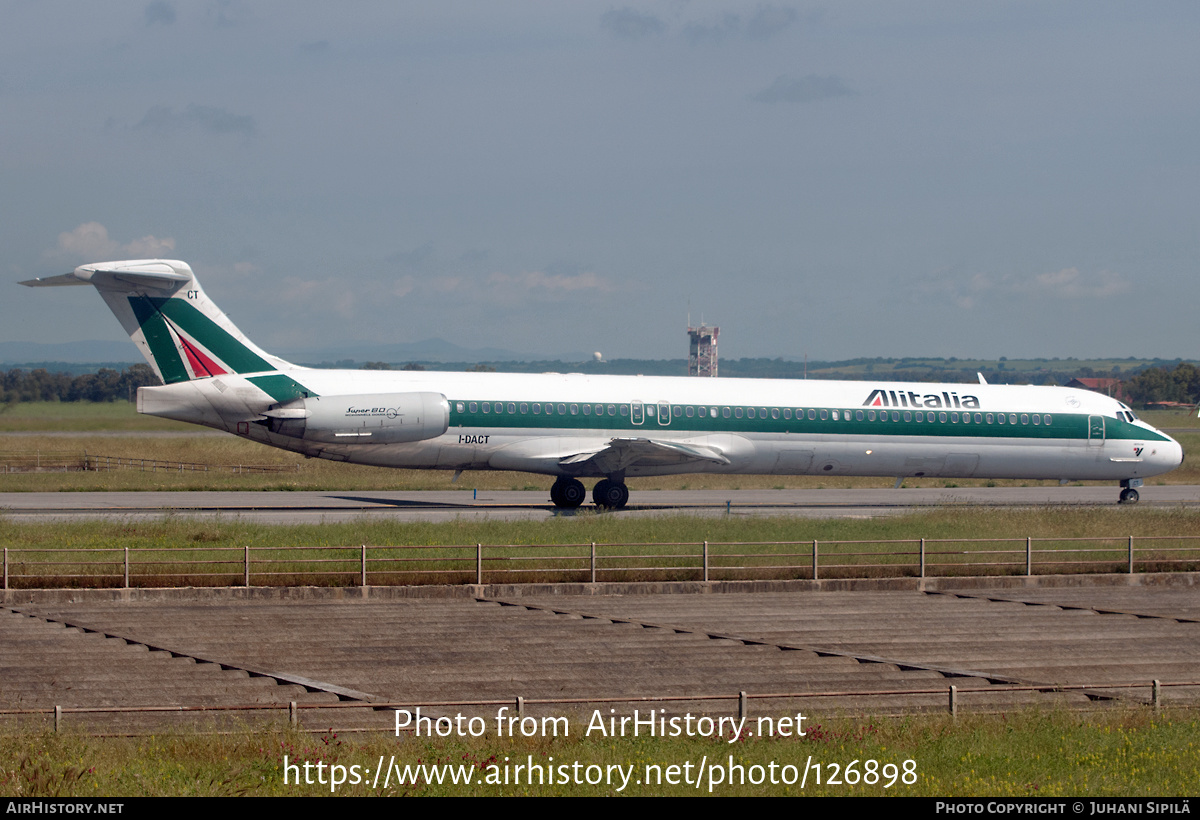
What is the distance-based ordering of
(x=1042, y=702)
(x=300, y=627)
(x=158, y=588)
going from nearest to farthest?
(x=1042, y=702) → (x=300, y=627) → (x=158, y=588)

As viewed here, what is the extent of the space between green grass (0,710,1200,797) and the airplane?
18.7 m

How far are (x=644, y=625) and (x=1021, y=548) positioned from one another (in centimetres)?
1101

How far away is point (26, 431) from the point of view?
246ft

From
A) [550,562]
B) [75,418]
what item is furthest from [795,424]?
[75,418]

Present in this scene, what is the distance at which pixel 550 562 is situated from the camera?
22.2m

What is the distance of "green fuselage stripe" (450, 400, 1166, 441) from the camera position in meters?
31.2

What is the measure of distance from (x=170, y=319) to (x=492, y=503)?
10838 mm

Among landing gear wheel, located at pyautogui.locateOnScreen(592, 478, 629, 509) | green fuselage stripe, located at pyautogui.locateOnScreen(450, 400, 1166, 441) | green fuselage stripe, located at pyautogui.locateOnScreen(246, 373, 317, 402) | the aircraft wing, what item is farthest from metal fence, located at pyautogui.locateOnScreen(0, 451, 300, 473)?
the aircraft wing

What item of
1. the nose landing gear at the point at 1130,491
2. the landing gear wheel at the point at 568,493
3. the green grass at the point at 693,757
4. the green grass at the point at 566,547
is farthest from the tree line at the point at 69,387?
the green grass at the point at 693,757

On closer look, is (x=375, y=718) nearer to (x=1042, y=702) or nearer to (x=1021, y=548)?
(x=1042, y=702)

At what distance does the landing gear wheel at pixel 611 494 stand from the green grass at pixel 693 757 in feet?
64.3

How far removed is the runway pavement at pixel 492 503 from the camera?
31000 mm

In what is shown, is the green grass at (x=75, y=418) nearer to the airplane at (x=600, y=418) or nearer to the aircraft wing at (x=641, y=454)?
the airplane at (x=600, y=418)
